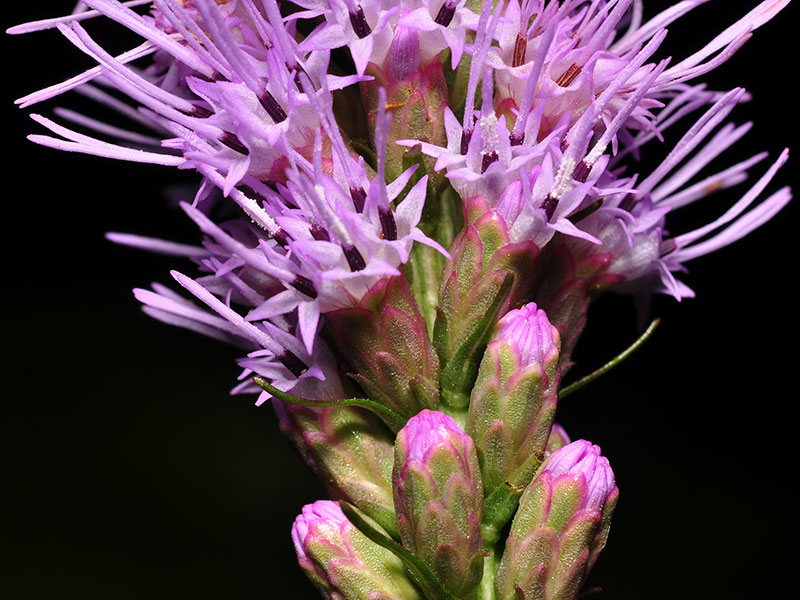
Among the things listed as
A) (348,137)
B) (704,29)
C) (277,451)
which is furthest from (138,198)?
(348,137)

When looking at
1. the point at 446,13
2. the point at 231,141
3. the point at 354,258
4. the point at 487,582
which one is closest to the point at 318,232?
the point at 354,258

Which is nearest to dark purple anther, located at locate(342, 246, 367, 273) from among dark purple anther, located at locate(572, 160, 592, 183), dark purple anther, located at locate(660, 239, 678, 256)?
dark purple anther, located at locate(572, 160, 592, 183)

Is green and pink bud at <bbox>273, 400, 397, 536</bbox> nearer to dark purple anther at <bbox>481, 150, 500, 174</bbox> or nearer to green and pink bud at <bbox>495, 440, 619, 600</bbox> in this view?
green and pink bud at <bbox>495, 440, 619, 600</bbox>

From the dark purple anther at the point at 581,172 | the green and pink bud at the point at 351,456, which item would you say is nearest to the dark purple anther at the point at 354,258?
the green and pink bud at the point at 351,456

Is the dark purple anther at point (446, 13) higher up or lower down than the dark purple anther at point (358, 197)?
higher up

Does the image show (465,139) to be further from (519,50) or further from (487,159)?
(519,50)

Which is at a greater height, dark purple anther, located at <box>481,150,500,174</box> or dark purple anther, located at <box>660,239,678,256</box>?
dark purple anther, located at <box>481,150,500,174</box>

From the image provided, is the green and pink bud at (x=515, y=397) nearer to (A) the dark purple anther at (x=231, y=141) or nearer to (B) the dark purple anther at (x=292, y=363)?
(B) the dark purple anther at (x=292, y=363)
